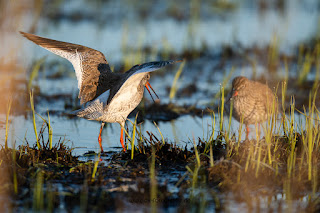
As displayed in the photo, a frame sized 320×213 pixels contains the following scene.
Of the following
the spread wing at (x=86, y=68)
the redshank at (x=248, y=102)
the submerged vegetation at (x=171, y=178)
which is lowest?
the submerged vegetation at (x=171, y=178)

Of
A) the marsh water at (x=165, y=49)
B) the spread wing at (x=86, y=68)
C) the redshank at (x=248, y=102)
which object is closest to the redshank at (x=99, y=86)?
the spread wing at (x=86, y=68)

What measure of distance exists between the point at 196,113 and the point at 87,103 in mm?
2472

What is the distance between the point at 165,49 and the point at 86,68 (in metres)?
4.87

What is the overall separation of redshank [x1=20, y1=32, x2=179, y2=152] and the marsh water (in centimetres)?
53

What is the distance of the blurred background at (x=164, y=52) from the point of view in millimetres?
7785

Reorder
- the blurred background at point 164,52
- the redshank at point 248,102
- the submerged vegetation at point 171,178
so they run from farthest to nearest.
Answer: the blurred background at point 164,52 → the redshank at point 248,102 → the submerged vegetation at point 171,178

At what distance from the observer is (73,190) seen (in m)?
4.65

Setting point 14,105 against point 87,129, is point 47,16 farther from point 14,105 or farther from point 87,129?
point 87,129

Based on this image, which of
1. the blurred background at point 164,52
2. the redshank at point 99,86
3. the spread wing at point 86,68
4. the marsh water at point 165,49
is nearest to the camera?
the redshank at point 99,86

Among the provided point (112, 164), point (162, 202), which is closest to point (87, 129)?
point (112, 164)

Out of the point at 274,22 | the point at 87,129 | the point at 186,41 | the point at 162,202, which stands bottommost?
the point at 162,202

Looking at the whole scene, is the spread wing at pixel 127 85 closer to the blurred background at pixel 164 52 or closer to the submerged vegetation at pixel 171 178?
the submerged vegetation at pixel 171 178

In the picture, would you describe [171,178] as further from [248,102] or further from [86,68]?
[248,102]

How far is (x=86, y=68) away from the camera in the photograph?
21.0ft
